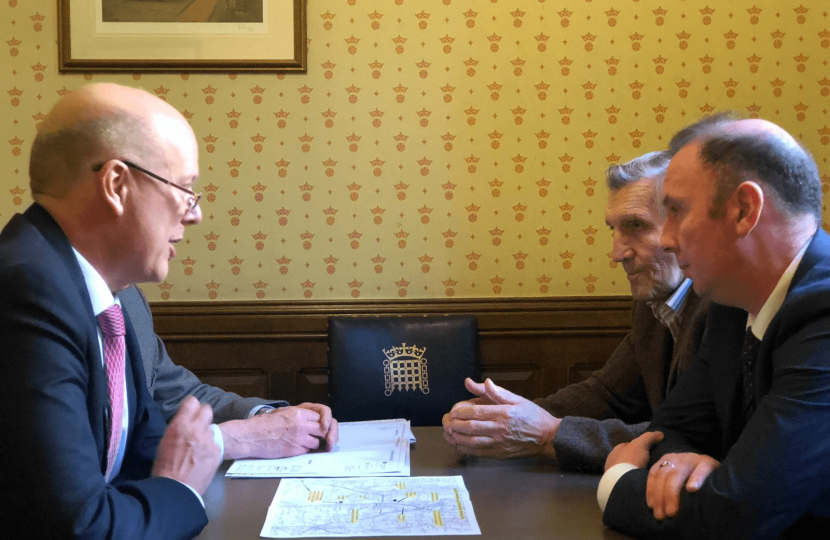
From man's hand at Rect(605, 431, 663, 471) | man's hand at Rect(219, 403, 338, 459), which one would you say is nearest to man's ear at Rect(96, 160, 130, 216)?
man's hand at Rect(219, 403, 338, 459)

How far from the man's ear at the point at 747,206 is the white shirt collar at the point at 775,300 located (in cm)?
10

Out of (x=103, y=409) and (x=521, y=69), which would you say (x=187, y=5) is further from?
→ (x=103, y=409)

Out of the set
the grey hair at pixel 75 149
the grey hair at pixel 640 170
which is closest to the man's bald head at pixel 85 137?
the grey hair at pixel 75 149

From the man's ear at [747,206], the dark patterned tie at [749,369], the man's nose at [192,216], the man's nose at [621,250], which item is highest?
the man's ear at [747,206]

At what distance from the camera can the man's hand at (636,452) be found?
143 cm

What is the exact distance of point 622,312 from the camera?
3131mm

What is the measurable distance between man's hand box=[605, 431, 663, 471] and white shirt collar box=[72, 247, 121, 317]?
941 millimetres

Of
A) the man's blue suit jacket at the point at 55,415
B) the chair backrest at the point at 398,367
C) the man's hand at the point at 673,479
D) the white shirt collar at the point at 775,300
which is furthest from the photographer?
the chair backrest at the point at 398,367

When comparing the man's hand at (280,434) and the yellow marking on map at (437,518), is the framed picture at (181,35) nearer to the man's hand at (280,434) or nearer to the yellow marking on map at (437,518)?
the man's hand at (280,434)

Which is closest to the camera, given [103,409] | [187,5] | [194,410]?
[103,409]

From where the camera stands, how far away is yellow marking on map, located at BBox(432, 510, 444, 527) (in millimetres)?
1244

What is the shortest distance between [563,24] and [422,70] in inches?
23.8

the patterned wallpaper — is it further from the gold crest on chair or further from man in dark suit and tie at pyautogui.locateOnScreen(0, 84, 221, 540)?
man in dark suit and tie at pyautogui.locateOnScreen(0, 84, 221, 540)

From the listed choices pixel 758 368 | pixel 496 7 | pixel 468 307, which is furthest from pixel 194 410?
pixel 496 7
